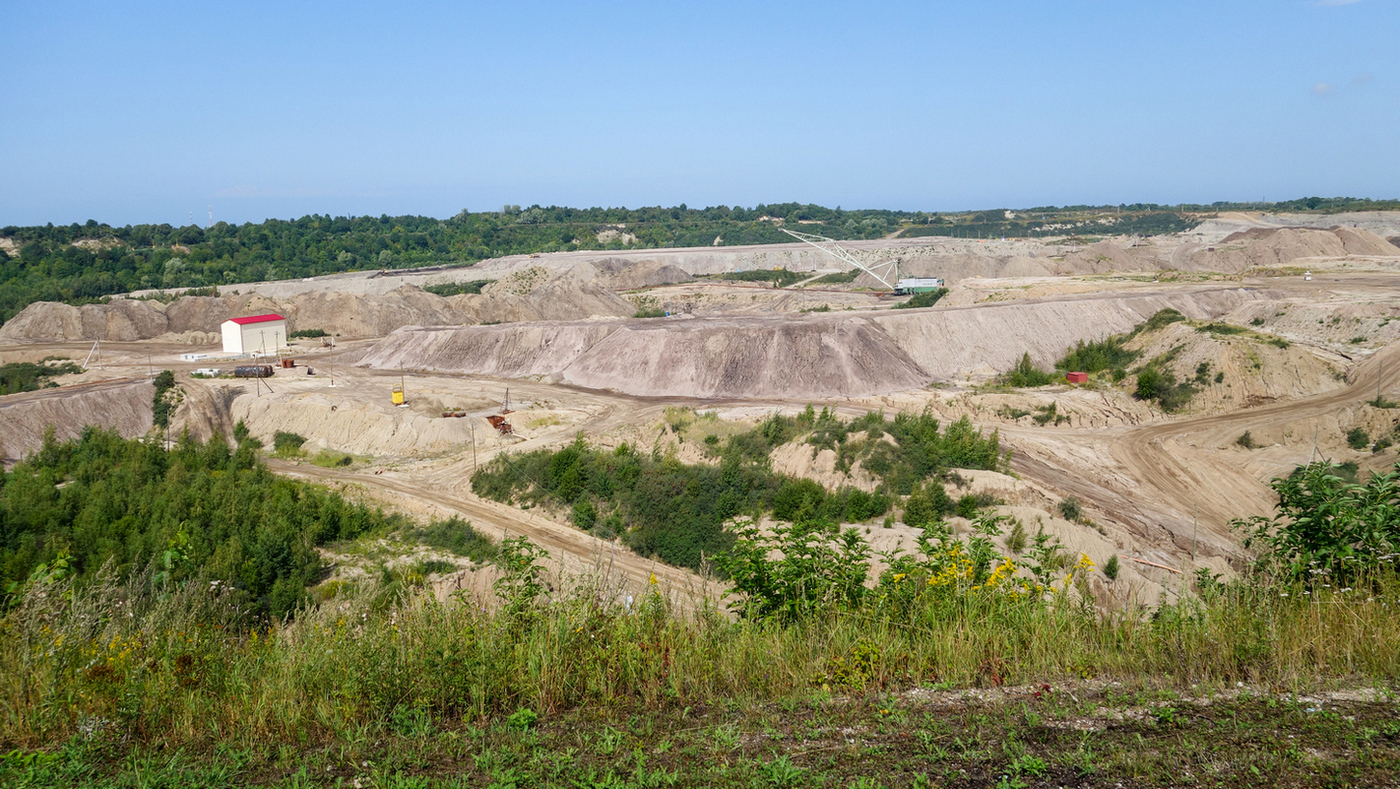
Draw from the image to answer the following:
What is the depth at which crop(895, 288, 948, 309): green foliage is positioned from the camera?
67338mm

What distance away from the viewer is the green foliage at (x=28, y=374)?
48375 mm

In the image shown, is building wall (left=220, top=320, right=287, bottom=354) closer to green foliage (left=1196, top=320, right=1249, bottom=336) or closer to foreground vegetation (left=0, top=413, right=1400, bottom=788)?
foreground vegetation (left=0, top=413, right=1400, bottom=788)

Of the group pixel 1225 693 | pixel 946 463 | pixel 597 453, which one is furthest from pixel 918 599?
pixel 597 453

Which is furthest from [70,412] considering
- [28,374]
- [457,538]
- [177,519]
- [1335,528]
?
[1335,528]

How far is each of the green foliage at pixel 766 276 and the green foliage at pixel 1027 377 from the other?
48106 millimetres

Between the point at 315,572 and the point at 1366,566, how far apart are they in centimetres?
2252

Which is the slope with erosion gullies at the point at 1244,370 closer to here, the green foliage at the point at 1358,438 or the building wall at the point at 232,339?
the green foliage at the point at 1358,438

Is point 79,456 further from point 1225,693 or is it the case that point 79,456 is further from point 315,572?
point 1225,693

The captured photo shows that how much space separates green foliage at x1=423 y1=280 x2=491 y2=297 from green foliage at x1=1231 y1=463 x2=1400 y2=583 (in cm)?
8558

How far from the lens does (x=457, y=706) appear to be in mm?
6387

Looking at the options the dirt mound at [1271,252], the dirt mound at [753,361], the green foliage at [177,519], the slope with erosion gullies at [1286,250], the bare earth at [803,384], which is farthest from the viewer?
the slope with erosion gullies at [1286,250]

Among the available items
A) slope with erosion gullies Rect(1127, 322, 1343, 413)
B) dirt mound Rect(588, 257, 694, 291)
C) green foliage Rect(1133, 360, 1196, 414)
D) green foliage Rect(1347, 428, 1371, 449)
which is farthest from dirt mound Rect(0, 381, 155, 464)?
dirt mound Rect(588, 257, 694, 291)

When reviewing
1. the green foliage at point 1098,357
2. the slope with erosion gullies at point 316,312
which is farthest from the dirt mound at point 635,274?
the green foliage at point 1098,357

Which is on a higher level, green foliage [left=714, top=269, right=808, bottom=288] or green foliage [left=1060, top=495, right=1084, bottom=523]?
green foliage [left=714, top=269, right=808, bottom=288]
